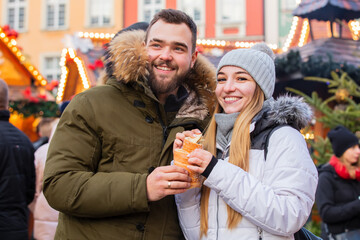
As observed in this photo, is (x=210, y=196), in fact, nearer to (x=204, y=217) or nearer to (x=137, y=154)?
(x=204, y=217)

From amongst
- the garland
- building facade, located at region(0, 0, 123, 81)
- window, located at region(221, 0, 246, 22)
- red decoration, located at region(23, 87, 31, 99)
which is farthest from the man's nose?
building facade, located at region(0, 0, 123, 81)

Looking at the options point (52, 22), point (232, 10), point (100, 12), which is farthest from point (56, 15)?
point (232, 10)

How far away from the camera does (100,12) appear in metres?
21.4

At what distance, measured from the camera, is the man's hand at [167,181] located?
1.82m

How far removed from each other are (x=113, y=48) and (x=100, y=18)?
65.7ft

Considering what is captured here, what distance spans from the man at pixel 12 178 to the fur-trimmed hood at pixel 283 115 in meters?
2.46

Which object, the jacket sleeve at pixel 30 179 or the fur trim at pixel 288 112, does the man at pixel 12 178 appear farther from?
the fur trim at pixel 288 112

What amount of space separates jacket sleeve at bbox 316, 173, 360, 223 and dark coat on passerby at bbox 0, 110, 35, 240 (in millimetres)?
2656

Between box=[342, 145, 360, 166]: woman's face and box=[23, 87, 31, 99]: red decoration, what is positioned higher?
box=[23, 87, 31, 99]: red decoration

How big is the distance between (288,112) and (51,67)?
839 inches

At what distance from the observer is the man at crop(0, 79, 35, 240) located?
3.62 m

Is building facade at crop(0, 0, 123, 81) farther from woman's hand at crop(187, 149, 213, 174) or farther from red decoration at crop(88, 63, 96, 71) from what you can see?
woman's hand at crop(187, 149, 213, 174)

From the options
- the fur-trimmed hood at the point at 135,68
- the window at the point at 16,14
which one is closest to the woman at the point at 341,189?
the fur-trimmed hood at the point at 135,68

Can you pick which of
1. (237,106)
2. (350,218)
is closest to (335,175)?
(350,218)
